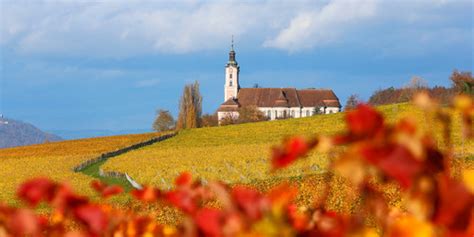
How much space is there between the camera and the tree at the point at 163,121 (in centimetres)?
7325

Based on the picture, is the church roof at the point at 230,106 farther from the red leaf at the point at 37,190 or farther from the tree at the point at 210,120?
the red leaf at the point at 37,190

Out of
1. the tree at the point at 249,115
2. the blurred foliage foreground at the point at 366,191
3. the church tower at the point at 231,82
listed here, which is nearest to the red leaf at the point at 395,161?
the blurred foliage foreground at the point at 366,191

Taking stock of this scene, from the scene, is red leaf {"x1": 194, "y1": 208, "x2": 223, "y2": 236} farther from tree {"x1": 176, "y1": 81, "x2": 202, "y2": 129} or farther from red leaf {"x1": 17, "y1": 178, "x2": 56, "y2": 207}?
tree {"x1": 176, "y1": 81, "x2": 202, "y2": 129}

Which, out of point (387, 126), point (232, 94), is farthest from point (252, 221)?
point (232, 94)

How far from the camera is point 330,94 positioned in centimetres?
9038

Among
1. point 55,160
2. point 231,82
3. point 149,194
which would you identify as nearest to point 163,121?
point 231,82

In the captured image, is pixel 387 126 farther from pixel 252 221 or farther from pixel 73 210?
pixel 73 210

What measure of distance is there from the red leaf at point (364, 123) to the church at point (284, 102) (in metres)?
84.4

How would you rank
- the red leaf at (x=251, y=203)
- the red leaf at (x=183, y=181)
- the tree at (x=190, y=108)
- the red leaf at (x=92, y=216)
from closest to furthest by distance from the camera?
the red leaf at (x=251, y=203) → the red leaf at (x=92, y=216) → the red leaf at (x=183, y=181) → the tree at (x=190, y=108)

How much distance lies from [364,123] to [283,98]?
8737 centimetres

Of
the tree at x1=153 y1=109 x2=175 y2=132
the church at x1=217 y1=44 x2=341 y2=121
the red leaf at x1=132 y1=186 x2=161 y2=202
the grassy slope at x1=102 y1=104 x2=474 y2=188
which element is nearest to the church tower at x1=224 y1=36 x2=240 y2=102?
the church at x1=217 y1=44 x2=341 y2=121

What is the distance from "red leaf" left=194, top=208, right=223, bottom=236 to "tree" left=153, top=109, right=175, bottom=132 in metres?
72.0

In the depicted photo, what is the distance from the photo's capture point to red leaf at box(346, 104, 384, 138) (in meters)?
1.10

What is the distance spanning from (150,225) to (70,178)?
19.8m
